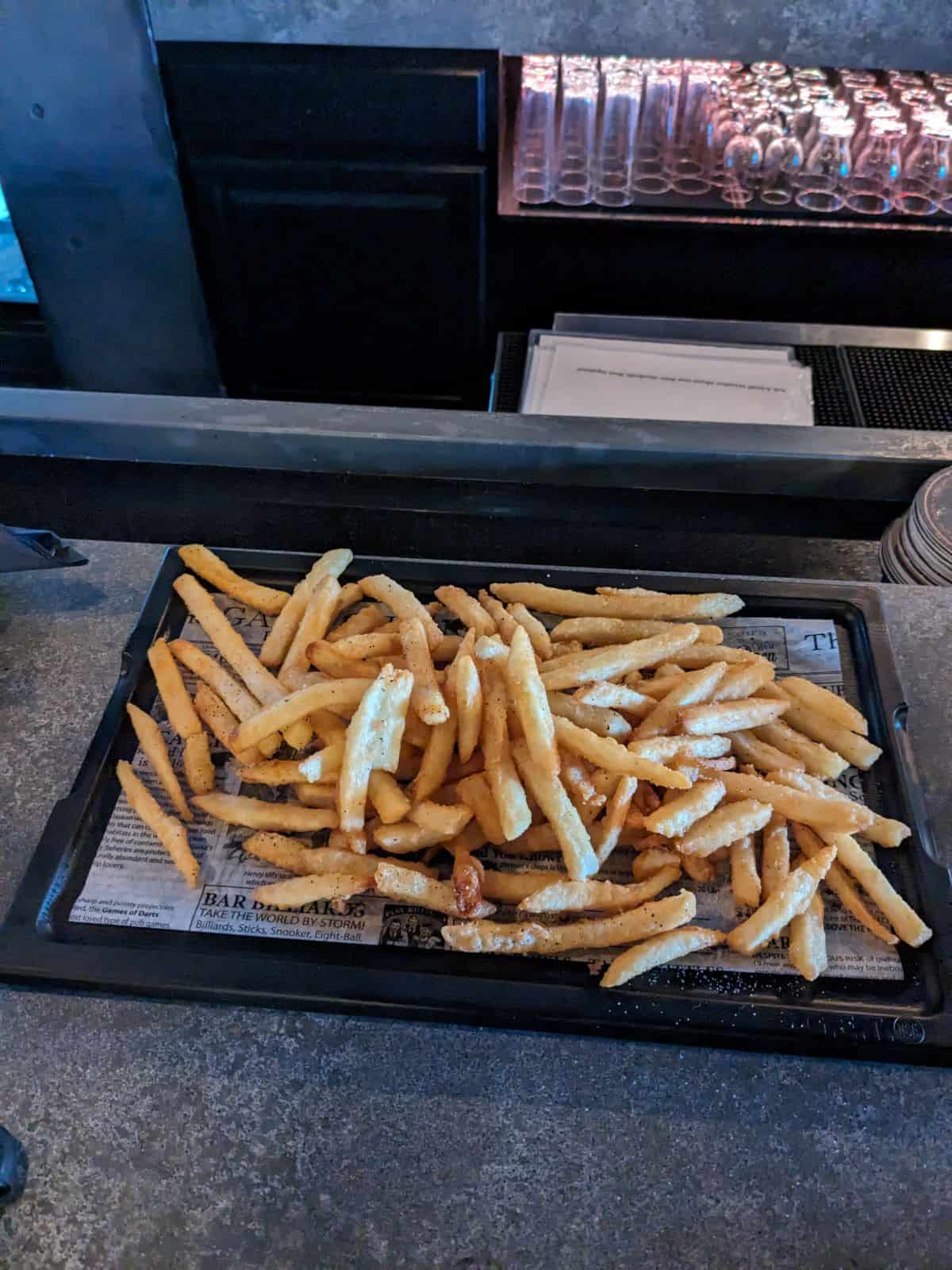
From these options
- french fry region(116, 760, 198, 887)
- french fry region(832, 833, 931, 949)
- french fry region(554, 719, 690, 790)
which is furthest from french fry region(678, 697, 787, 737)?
french fry region(116, 760, 198, 887)

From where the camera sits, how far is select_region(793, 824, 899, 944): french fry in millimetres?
1374

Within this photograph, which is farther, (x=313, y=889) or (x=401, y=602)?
(x=401, y=602)

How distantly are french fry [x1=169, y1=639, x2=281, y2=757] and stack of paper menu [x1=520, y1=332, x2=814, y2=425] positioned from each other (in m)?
1.44

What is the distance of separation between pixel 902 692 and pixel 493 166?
2.57 metres

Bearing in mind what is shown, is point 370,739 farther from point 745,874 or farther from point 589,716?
point 745,874

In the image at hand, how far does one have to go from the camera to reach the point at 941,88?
3.34 metres

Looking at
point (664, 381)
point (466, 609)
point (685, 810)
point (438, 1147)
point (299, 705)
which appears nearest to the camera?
point (438, 1147)

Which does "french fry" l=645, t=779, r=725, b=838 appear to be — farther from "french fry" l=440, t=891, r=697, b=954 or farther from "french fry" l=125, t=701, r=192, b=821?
"french fry" l=125, t=701, r=192, b=821

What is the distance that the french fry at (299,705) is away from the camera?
146cm

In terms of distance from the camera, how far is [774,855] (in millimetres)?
1411

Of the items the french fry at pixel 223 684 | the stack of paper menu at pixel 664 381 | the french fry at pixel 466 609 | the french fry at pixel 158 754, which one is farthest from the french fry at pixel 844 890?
the stack of paper menu at pixel 664 381

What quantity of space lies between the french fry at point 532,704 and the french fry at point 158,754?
22.1 inches

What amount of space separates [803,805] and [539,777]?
0.40 meters

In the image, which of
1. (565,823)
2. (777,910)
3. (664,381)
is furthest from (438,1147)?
(664,381)
